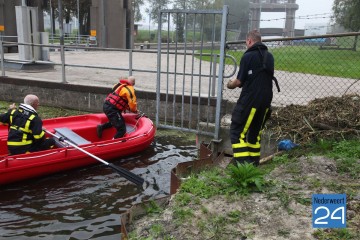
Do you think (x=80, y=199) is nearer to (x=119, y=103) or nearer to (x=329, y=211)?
(x=119, y=103)

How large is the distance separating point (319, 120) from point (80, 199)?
3770mm

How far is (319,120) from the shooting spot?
5.89 metres

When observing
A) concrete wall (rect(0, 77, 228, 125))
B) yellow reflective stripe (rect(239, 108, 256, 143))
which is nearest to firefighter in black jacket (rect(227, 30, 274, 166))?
yellow reflective stripe (rect(239, 108, 256, 143))

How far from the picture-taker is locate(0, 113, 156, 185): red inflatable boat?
17.9ft

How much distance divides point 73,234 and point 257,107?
2656mm

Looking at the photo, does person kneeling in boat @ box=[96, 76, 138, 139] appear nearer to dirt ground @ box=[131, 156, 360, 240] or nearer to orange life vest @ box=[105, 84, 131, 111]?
orange life vest @ box=[105, 84, 131, 111]

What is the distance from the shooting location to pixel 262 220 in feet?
11.4

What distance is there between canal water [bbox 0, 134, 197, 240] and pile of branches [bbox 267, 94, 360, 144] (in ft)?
5.99

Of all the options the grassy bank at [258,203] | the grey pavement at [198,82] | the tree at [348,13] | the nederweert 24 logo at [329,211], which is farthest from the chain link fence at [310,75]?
the tree at [348,13]

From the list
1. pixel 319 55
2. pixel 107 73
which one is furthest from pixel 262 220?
pixel 319 55

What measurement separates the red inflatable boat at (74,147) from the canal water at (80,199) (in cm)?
18

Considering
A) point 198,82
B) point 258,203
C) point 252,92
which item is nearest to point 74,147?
point 252,92

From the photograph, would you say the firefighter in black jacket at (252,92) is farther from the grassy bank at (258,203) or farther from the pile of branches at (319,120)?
the pile of branches at (319,120)

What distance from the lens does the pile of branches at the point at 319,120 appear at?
5629 millimetres
